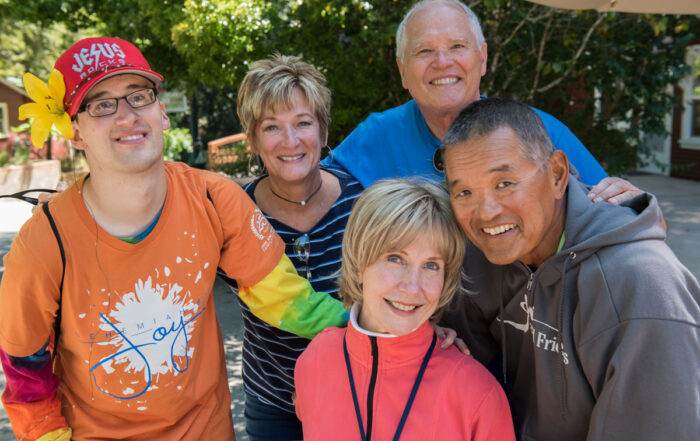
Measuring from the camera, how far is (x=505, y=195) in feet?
5.95

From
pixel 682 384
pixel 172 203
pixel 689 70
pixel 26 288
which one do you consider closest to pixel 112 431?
pixel 26 288

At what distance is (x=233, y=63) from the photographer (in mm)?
6570

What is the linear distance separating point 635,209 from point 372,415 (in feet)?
3.56

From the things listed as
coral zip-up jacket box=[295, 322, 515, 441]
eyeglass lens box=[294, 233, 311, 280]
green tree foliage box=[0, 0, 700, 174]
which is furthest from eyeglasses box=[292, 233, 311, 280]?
green tree foliage box=[0, 0, 700, 174]

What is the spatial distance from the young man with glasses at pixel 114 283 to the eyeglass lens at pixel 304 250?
0.41 metres

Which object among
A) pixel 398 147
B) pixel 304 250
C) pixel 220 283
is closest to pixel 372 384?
pixel 304 250

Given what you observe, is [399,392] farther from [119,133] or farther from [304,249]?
[119,133]

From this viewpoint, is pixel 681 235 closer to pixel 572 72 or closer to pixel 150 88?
pixel 572 72

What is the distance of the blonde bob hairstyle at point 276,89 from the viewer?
8.14 ft

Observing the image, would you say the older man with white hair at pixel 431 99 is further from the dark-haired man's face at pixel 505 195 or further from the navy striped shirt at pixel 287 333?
the dark-haired man's face at pixel 505 195

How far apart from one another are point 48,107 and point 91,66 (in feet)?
0.68

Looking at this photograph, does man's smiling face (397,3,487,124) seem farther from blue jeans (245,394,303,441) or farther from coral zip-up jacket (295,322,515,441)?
blue jeans (245,394,303,441)

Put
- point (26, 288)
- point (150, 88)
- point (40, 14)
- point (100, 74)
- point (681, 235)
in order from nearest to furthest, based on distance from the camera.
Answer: point (26, 288) → point (100, 74) → point (150, 88) → point (681, 235) → point (40, 14)

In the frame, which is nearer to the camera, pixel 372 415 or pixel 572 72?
pixel 372 415
